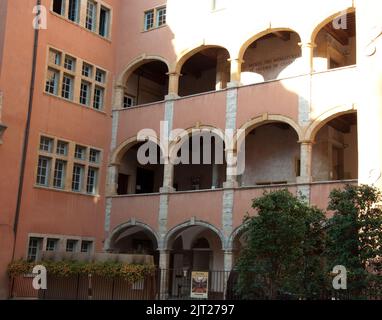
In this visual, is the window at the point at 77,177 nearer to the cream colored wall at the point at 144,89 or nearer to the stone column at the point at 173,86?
the cream colored wall at the point at 144,89

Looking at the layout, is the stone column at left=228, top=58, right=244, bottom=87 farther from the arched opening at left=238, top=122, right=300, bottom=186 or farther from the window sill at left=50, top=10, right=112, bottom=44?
the window sill at left=50, top=10, right=112, bottom=44

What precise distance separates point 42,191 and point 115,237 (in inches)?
151

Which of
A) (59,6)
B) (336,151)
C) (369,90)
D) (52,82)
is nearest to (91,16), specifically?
(59,6)

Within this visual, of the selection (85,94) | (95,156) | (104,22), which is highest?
(104,22)

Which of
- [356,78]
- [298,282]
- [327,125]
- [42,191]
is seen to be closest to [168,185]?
[42,191]

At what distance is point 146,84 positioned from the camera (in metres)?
28.5

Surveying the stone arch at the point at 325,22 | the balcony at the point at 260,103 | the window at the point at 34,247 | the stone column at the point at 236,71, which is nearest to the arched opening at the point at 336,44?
the stone arch at the point at 325,22

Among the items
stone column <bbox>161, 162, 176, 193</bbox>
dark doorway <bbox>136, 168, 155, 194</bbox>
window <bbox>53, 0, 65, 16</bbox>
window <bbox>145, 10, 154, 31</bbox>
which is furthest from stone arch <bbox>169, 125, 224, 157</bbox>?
window <bbox>53, 0, 65, 16</bbox>

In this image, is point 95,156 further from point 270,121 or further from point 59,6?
point 270,121

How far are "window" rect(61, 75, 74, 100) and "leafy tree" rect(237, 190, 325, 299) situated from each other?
11789mm

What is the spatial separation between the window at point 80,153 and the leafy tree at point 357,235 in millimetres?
12615

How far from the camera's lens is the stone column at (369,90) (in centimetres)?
1777

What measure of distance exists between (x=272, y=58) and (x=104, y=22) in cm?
756
